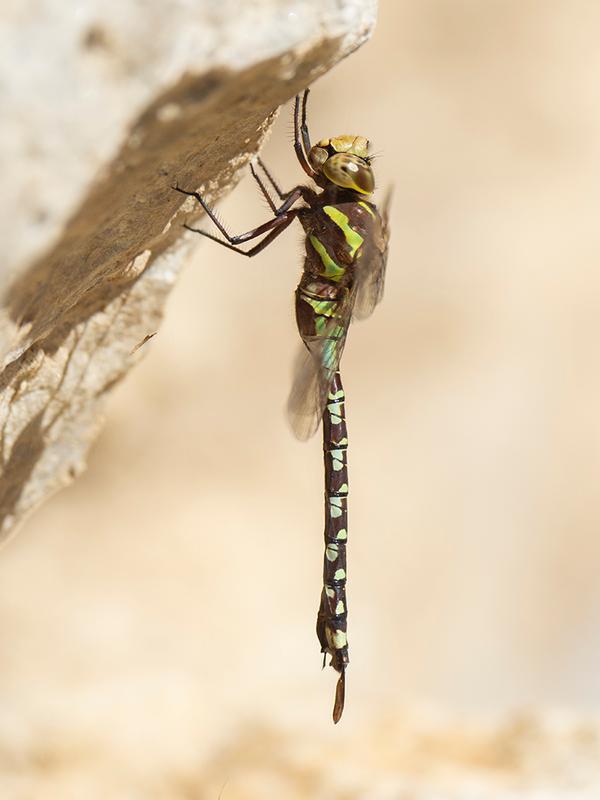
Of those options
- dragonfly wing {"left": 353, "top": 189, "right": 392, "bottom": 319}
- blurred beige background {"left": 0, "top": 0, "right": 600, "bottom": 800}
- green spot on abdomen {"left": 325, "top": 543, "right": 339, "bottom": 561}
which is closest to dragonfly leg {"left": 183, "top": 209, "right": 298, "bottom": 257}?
dragonfly wing {"left": 353, "top": 189, "right": 392, "bottom": 319}

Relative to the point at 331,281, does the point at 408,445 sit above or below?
above

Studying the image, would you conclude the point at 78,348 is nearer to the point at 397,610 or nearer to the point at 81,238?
the point at 81,238

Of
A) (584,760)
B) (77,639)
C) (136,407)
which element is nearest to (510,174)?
(136,407)

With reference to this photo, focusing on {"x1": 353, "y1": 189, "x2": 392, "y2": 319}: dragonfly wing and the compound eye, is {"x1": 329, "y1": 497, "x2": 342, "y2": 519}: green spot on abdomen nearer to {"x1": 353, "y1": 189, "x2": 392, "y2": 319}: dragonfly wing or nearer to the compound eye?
{"x1": 353, "y1": 189, "x2": 392, "y2": 319}: dragonfly wing

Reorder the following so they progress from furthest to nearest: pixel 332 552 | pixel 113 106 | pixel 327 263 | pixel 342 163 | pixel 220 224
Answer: pixel 332 552
pixel 327 263
pixel 342 163
pixel 220 224
pixel 113 106

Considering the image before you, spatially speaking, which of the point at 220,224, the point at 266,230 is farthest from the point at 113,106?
the point at 266,230

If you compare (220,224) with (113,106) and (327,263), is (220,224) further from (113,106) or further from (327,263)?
(113,106)

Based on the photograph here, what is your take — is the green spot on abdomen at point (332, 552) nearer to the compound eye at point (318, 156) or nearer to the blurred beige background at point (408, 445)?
the compound eye at point (318, 156)
